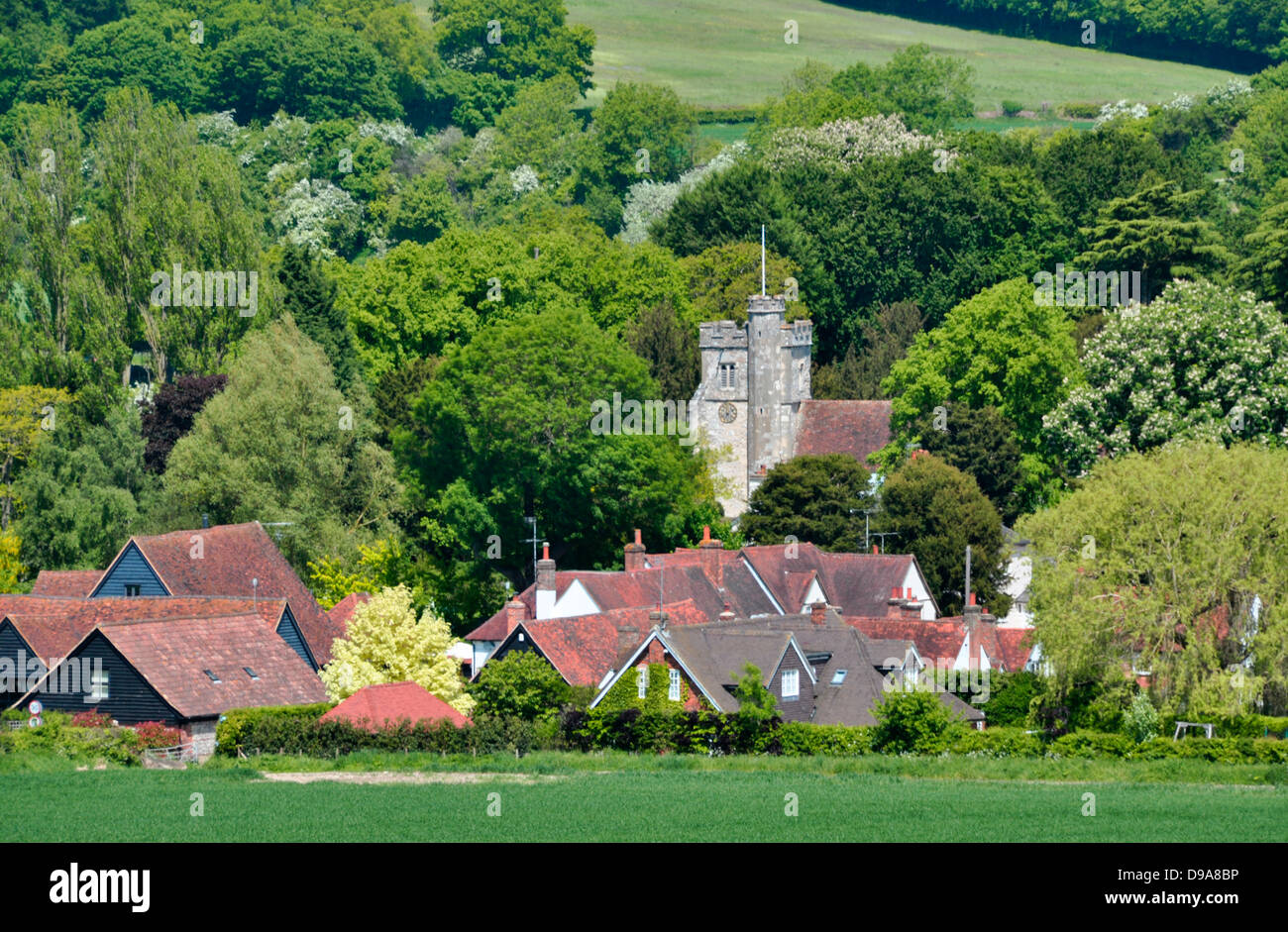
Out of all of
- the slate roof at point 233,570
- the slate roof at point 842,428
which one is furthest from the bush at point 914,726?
the slate roof at point 842,428

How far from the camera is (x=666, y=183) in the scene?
164625 millimetres

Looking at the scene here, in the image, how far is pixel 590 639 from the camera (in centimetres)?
7338

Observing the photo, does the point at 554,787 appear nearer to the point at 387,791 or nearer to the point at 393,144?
the point at 387,791

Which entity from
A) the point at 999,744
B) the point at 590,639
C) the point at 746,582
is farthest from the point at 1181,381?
the point at 999,744

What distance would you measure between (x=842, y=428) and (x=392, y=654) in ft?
114

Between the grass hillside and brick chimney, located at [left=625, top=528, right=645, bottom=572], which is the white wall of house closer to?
brick chimney, located at [left=625, top=528, right=645, bottom=572]

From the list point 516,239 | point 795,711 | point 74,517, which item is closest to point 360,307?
point 516,239

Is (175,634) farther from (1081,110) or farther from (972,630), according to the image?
(1081,110)

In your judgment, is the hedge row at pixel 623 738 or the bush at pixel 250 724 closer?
the hedge row at pixel 623 738

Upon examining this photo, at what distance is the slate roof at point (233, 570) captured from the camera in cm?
8081

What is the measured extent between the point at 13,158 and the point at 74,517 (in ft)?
93.2

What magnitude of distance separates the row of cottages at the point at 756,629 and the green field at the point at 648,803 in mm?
8532

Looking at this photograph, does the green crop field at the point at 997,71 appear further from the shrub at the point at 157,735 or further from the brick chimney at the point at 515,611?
the shrub at the point at 157,735

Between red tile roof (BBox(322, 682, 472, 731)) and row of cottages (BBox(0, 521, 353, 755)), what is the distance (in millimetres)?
4279
